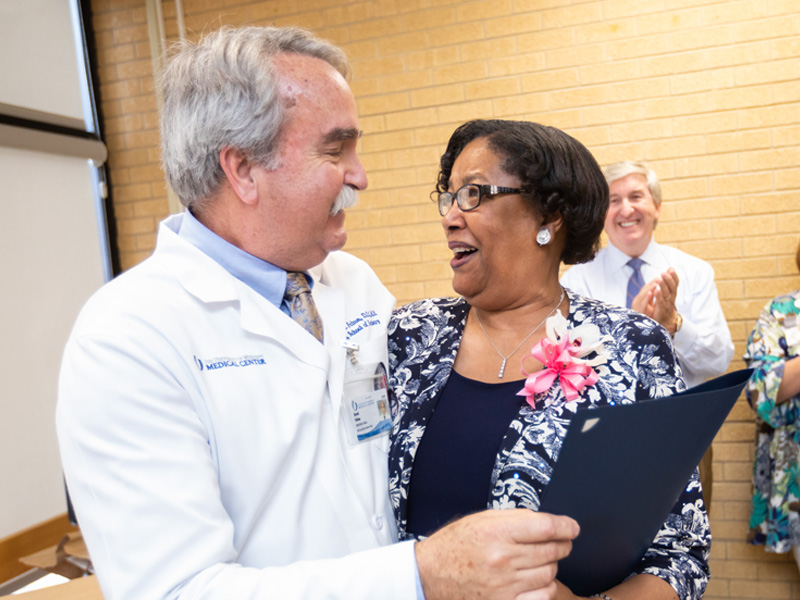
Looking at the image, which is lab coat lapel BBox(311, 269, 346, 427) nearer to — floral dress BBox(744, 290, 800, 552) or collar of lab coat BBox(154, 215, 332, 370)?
collar of lab coat BBox(154, 215, 332, 370)

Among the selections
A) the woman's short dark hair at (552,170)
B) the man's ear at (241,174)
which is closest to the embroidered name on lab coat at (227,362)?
the man's ear at (241,174)

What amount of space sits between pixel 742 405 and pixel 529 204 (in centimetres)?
271

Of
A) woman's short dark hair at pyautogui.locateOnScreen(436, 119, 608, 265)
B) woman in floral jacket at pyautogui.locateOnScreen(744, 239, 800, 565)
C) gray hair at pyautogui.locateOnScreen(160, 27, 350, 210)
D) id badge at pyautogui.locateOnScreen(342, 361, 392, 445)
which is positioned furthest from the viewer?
woman in floral jacket at pyautogui.locateOnScreen(744, 239, 800, 565)

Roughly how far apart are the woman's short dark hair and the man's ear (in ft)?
1.97

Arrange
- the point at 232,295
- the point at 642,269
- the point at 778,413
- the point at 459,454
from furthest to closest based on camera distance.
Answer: the point at 642,269 → the point at 778,413 → the point at 459,454 → the point at 232,295

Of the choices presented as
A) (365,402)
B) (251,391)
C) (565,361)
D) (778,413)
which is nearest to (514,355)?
(565,361)

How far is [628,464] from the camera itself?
1.00 m

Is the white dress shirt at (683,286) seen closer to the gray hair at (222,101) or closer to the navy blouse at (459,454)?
the navy blouse at (459,454)

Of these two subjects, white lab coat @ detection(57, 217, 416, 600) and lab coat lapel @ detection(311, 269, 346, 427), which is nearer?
white lab coat @ detection(57, 217, 416, 600)

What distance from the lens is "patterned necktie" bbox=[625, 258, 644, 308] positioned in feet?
10.8

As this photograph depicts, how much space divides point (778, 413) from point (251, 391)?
294 cm

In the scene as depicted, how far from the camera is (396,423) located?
159 cm

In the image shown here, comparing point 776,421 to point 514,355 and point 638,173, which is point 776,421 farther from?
point 514,355

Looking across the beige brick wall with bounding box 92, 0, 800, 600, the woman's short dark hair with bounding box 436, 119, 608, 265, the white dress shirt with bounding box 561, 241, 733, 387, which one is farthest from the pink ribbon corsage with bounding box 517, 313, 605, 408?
the beige brick wall with bounding box 92, 0, 800, 600
